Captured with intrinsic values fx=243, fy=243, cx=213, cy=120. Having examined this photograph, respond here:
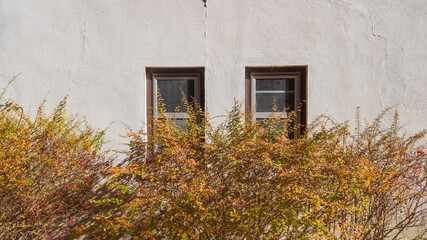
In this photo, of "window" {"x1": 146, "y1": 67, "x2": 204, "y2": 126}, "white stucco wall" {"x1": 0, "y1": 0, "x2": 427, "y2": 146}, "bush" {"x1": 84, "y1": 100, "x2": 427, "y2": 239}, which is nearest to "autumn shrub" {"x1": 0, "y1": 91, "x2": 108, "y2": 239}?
"white stucco wall" {"x1": 0, "y1": 0, "x2": 427, "y2": 146}

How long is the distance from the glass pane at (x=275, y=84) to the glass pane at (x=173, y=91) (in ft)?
3.44

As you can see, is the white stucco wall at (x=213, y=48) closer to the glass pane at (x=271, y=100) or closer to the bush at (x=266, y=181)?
the glass pane at (x=271, y=100)

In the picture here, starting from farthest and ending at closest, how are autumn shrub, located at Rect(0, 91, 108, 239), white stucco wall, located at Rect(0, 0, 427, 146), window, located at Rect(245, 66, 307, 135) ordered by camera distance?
window, located at Rect(245, 66, 307, 135) < white stucco wall, located at Rect(0, 0, 427, 146) < autumn shrub, located at Rect(0, 91, 108, 239)

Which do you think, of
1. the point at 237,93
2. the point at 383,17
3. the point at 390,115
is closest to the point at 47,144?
the point at 237,93

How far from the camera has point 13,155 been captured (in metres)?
2.80

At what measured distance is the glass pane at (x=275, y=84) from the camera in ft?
12.2

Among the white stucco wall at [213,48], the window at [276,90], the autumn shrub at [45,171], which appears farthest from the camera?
the window at [276,90]

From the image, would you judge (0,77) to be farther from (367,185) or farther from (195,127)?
(367,185)

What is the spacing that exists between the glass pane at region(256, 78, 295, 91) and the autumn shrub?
244 cm

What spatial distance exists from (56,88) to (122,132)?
3.79 feet

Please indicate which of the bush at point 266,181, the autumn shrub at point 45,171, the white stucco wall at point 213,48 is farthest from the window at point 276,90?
the autumn shrub at point 45,171

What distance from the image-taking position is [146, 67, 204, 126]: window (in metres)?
3.66

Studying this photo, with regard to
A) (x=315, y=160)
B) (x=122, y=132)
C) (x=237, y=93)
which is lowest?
(x=315, y=160)

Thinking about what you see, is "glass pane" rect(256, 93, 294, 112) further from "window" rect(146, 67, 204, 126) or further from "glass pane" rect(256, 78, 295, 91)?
"window" rect(146, 67, 204, 126)
